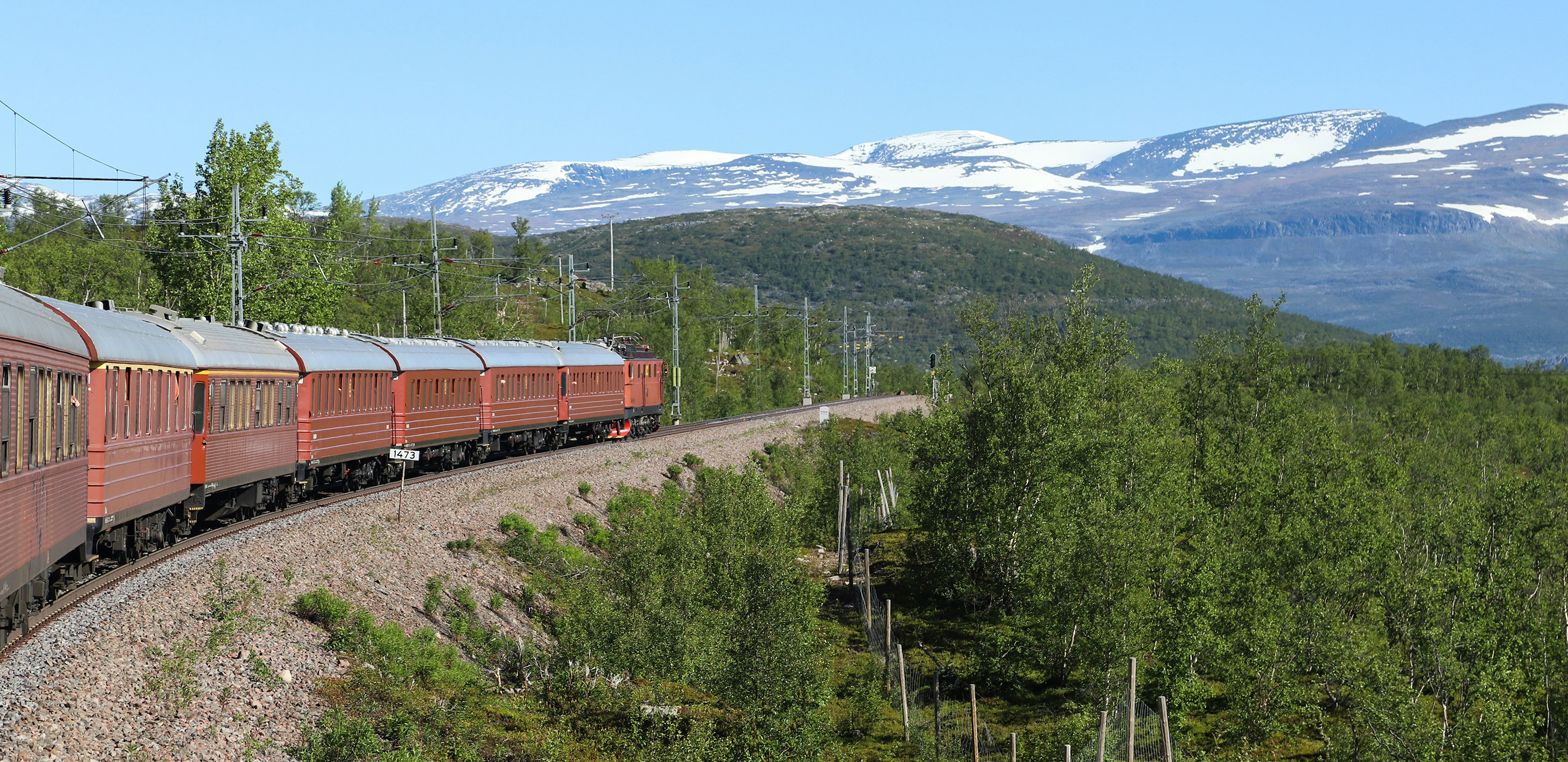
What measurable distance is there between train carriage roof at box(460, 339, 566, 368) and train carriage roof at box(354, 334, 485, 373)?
102 cm

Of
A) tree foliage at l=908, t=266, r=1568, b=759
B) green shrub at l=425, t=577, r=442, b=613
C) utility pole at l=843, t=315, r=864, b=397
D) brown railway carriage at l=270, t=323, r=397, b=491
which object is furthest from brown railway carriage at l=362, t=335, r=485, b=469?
utility pole at l=843, t=315, r=864, b=397

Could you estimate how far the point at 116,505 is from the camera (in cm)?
2058

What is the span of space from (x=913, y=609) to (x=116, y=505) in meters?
43.6

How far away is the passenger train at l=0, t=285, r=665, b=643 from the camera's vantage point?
51.1 ft

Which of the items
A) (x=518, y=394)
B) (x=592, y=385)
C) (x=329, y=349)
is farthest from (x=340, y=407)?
(x=592, y=385)

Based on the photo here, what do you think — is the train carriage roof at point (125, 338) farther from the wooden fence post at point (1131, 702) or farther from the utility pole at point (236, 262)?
the wooden fence post at point (1131, 702)

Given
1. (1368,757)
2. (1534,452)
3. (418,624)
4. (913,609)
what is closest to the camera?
(418,624)

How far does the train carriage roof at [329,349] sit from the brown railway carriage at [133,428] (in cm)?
781

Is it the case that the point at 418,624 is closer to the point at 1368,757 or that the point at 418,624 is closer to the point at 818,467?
the point at 1368,757

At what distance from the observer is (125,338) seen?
21.1 metres

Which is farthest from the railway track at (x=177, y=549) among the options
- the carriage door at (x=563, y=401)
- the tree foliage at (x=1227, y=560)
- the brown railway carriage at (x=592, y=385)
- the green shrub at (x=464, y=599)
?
the tree foliage at (x=1227, y=560)

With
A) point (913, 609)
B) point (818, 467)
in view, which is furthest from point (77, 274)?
point (913, 609)

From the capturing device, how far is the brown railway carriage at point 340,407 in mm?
33781

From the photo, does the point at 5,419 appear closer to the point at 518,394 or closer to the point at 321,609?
the point at 321,609
